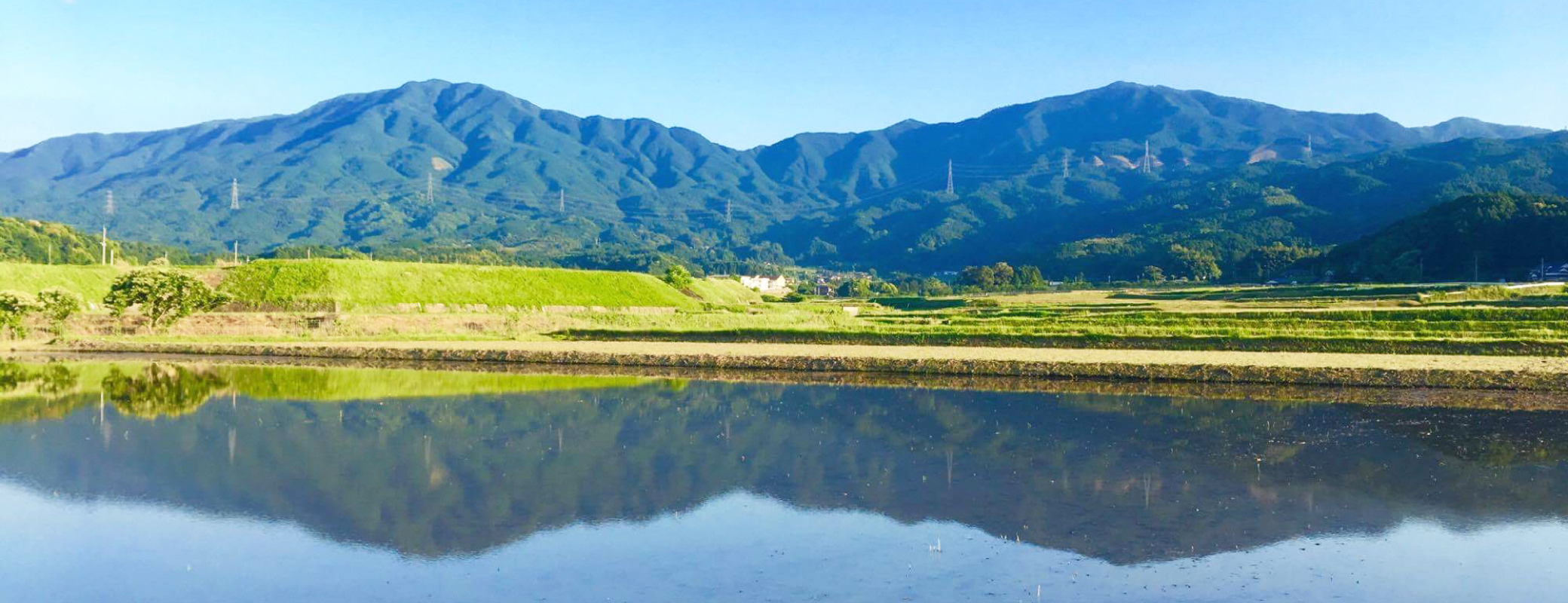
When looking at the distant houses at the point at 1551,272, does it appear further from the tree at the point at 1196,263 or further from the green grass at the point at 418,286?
the green grass at the point at 418,286

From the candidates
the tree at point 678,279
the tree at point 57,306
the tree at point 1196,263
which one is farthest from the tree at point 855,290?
the tree at point 57,306

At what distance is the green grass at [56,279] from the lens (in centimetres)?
7050

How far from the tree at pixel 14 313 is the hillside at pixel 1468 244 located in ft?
440

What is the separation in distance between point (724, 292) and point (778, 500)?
9528cm

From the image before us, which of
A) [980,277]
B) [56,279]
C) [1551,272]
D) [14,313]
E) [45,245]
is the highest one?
[45,245]

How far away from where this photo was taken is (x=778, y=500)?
22328mm

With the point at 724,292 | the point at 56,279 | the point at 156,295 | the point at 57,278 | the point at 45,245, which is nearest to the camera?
the point at 156,295

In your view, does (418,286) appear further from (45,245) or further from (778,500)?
(45,245)

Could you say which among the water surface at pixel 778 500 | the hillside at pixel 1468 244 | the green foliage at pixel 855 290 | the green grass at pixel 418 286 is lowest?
the water surface at pixel 778 500

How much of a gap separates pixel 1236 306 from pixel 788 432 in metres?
53.6

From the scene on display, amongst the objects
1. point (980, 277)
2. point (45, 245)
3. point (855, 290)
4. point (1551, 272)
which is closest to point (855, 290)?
point (855, 290)

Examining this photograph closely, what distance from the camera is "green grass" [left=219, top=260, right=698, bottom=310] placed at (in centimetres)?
6938

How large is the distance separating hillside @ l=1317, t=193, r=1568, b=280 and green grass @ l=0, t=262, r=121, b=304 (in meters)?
132

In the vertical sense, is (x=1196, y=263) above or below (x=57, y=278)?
above
